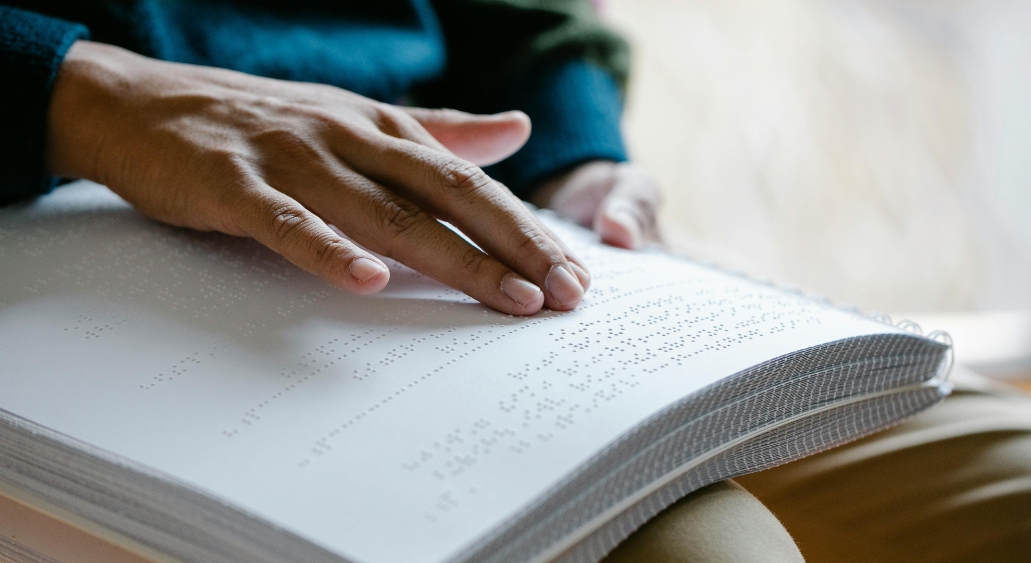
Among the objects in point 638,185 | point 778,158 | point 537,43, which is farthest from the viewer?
point 778,158

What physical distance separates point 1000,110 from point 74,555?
1881 mm

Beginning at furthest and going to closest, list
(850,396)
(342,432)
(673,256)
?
(673,256) → (850,396) → (342,432)

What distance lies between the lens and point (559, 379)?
0.36m

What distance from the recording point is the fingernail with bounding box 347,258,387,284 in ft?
1.35

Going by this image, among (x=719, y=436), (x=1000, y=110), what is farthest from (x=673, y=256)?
(x=1000, y=110)

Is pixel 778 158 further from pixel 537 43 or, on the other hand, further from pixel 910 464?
pixel 910 464

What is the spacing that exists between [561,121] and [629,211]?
206 millimetres

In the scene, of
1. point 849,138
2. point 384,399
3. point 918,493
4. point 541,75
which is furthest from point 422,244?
point 849,138

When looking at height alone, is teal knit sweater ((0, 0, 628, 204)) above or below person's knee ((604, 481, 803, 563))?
above

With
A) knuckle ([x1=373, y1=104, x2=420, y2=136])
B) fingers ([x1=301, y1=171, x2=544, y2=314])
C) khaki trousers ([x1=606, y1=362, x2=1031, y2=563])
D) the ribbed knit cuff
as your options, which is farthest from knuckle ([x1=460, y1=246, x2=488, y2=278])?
the ribbed knit cuff

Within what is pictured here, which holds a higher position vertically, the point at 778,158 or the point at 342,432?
the point at 342,432

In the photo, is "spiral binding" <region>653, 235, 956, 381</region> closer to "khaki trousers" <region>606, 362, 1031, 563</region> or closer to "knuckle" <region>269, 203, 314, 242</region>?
"khaki trousers" <region>606, 362, 1031, 563</region>

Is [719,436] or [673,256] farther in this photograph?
[673,256]

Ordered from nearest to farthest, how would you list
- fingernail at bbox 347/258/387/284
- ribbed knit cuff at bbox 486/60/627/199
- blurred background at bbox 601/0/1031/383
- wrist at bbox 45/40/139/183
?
fingernail at bbox 347/258/387/284
wrist at bbox 45/40/139/183
ribbed knit cuff at bbox 486/60/627/199
blurred background at bbox 601/0/1031/383
